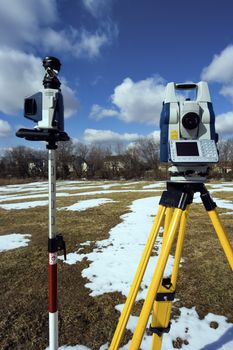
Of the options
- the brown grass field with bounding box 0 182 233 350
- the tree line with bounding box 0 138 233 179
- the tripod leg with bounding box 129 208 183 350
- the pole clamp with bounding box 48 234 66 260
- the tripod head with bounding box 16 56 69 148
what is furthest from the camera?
the tree line with bounding box 0 138 233 179

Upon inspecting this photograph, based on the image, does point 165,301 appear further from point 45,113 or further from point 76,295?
point 76,295

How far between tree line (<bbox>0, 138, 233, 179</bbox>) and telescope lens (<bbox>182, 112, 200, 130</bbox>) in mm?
48295

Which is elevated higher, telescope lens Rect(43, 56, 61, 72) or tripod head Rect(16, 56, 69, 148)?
telescope lens Rect(43, 56, 61, 72)

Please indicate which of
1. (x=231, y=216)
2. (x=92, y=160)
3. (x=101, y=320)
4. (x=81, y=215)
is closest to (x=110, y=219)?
(x=81, y=215)

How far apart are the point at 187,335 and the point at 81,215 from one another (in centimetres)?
756

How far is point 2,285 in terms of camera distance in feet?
13.7

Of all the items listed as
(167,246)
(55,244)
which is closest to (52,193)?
(55,244)

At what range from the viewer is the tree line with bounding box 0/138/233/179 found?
56.6m

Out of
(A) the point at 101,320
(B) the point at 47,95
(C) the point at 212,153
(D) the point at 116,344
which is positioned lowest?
(A) the point at 101,320

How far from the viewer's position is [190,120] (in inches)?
69.1

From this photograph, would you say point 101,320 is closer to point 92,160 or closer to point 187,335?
point 187,335

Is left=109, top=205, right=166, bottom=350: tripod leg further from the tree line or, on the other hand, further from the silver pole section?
the tree line

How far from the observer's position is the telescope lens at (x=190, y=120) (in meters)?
1.75

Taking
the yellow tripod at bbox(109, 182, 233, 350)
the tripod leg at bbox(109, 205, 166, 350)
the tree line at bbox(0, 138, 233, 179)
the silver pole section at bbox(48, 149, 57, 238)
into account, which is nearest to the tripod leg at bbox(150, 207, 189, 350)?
the yellow tripod at bbox(109, 182, 233, 350)
